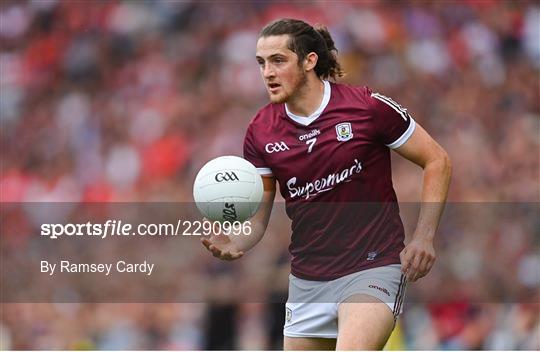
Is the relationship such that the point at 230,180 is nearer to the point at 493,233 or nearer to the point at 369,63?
the point at 493,233

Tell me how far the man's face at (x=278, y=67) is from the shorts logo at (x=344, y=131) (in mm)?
288

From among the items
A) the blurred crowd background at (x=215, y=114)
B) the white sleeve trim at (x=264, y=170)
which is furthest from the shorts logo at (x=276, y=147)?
the blurred crowd background at (x=215, y=114)

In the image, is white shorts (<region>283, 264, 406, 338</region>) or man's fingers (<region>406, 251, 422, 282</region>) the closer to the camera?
man's fingers (<region>406, 251, 422, 282</region>)

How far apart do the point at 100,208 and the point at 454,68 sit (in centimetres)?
382

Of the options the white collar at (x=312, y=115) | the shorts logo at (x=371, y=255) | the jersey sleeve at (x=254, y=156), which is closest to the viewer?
the shorts logo at (x=371, y=255)

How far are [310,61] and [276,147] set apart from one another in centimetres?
45

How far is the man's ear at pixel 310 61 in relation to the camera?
5.18 meters

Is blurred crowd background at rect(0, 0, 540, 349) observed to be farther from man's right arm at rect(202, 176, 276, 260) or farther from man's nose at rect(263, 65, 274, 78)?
man's nose at rect(263, 65, 274, 78)

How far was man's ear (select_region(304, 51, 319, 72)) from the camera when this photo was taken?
17.0ft

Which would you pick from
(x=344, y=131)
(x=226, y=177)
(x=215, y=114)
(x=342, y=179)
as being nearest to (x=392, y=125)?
(x=344, y=131)

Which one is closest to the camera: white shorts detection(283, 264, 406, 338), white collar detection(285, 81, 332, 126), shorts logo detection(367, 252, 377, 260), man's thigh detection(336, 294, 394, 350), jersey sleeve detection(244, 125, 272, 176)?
man's thigh detection(336, 294, 394, 350)

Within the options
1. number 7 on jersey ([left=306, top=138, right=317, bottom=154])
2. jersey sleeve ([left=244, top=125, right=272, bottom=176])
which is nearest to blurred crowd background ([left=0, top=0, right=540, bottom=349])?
jersey sleeve ([left=244, top=125, right=272, bottom=176])

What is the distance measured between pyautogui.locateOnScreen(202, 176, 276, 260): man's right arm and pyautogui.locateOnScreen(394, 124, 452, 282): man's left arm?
0.67m

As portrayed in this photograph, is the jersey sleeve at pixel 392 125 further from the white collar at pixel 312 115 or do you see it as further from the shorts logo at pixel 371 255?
the shorts logo at pixel 371 255
